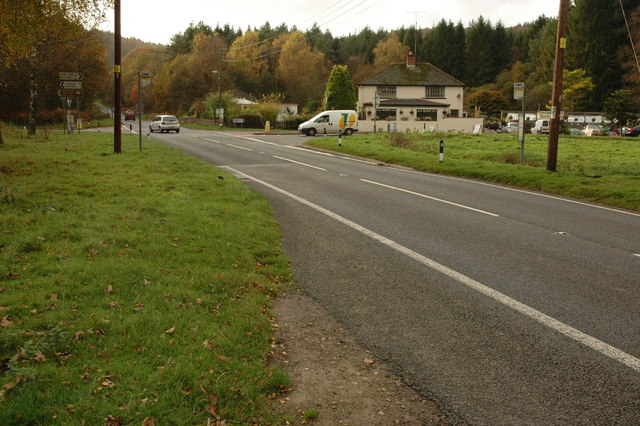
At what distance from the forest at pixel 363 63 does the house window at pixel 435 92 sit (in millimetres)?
11466

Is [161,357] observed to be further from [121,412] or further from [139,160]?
[139,160]

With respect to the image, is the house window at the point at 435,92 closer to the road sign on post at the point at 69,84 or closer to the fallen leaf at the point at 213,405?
the road sign on post at the point at 69,84

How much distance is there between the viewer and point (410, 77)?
74.2 meters

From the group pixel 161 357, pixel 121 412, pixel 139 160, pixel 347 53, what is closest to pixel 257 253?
pixel 161 357

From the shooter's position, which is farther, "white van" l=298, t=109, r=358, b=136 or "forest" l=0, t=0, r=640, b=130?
"forest" l=0, t=0, r=640, b=130

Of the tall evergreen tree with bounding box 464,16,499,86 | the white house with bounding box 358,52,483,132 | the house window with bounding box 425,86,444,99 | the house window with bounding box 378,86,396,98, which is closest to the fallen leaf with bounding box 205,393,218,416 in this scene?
the white house with bounding box 358,52,483,132

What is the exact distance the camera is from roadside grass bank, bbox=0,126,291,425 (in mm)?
3422

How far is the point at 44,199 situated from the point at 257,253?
4773 mm

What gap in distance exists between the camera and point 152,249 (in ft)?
22.4

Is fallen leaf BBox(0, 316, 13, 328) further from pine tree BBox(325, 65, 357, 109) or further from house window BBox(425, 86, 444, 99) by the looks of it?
house window BBox(425, 86, 444, 99)

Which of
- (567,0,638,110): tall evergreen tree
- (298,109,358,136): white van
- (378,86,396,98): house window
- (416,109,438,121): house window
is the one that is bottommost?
(298,109,358,136): white van

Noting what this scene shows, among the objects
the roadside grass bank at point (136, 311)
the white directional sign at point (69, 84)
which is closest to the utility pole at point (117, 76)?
the white directional sign at point (69, 84)

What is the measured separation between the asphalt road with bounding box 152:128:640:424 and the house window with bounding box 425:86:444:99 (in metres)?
63.4

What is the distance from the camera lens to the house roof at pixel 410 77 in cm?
7288
